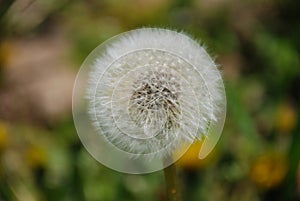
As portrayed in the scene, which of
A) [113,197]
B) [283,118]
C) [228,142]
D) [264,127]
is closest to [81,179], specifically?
[113,197]

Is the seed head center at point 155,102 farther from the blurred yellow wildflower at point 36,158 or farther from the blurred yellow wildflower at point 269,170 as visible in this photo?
the blurred yellow wildflower at point 36,158

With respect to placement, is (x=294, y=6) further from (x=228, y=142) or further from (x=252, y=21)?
(x=228, y=142)

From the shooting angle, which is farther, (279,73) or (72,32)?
(72,32)

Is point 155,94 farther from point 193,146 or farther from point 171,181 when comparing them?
point 193,146

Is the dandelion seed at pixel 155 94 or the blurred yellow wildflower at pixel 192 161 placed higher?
the blurred yellow wildflower at pixel 192 161

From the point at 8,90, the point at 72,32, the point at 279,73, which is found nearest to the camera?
the point at 279,73

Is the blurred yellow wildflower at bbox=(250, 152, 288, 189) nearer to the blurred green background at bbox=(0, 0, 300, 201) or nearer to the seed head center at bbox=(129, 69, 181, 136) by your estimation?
the blurred green background at bbox=(0, 0, 300, 201)

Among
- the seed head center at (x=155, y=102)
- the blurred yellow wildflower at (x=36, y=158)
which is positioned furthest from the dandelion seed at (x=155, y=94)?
the blurred yellow wildflower at (x=36, y=158)
